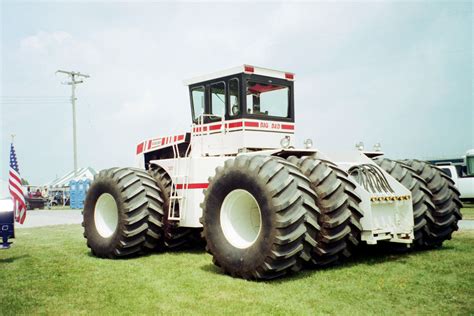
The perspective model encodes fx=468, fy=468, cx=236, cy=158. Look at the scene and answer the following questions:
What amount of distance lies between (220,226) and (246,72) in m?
3.21

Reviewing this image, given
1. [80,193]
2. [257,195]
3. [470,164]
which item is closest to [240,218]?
[257,195]

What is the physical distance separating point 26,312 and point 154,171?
4582mm

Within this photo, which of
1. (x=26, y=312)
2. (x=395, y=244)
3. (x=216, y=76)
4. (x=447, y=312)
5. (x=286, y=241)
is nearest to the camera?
(x=447, y=312)

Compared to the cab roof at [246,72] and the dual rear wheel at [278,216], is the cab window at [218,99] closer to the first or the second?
the cab roof at [246,72]

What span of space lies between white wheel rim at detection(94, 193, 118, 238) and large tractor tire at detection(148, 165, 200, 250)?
3.33 ft

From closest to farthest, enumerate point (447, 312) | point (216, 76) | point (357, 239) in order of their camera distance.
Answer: point (447, 312)
point (357, 239)
point (216, 76)

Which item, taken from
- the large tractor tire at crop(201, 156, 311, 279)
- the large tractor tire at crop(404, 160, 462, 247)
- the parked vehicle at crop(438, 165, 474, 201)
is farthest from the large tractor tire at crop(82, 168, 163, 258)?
the parked vehicle at crop(438, 165, 474, 201)

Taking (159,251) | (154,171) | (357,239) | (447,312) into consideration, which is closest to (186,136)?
(154,171)

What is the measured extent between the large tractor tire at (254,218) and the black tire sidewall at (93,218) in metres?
2.18

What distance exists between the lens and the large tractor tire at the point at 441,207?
8070 millimetres

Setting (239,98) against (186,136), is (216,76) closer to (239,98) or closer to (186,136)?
(239,98)

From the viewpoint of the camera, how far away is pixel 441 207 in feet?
26.7

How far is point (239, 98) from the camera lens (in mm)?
8773

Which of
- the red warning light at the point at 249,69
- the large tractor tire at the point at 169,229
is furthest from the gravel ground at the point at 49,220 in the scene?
the red warning light at the point at 249,69
